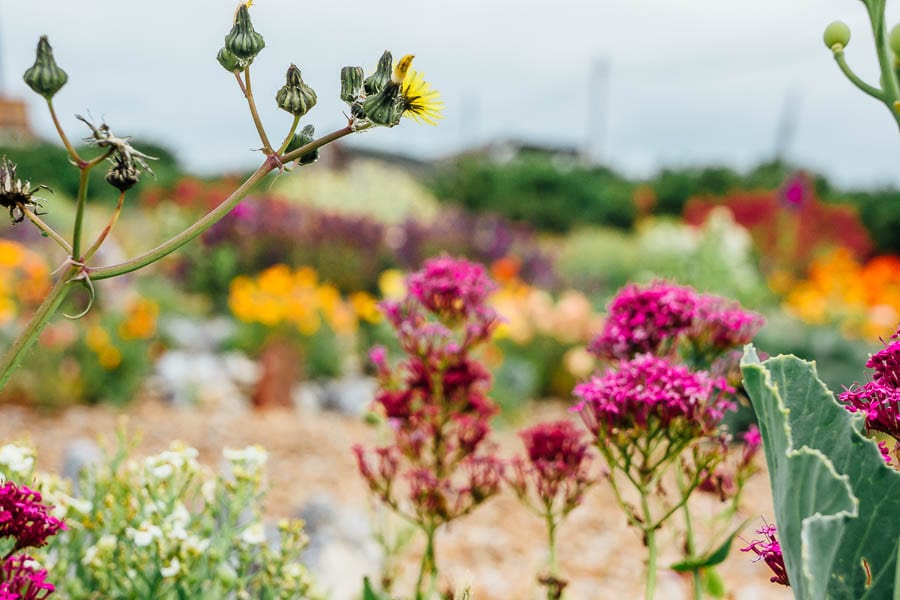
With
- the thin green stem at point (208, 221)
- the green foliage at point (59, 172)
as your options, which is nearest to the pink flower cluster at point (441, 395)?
the thin green stem at point (208, 221)

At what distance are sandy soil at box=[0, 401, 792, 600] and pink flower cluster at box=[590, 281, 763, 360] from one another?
2.96 feet

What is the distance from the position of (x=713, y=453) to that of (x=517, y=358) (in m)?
5.52

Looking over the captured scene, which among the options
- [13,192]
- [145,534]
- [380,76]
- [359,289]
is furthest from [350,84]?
[359,289]

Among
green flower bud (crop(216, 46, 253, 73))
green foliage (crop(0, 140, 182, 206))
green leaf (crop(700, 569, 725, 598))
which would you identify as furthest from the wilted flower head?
green foliage (crop(0, 140, 182, 206))

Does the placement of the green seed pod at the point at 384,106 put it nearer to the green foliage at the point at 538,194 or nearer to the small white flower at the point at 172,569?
the small white flower at the point at 172,569

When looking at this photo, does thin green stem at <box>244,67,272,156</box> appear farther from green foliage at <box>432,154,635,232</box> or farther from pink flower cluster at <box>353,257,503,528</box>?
green foliage at <box>432,154,635,232</box>

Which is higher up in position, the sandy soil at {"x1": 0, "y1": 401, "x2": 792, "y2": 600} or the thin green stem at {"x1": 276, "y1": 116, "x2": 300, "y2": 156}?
the thin green stem at {"x1": 276, "y1": 116, "x2": 300, "y2": 156}

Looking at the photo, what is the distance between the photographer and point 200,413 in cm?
522

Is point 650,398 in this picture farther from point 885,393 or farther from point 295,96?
point 295,96

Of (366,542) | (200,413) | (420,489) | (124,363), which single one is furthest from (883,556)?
(124,363)

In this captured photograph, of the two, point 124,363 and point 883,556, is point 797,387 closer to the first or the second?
point 883,556

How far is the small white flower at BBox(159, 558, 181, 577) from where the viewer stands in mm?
1372

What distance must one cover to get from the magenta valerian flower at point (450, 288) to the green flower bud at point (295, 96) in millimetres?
809

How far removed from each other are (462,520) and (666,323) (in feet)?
7.05
